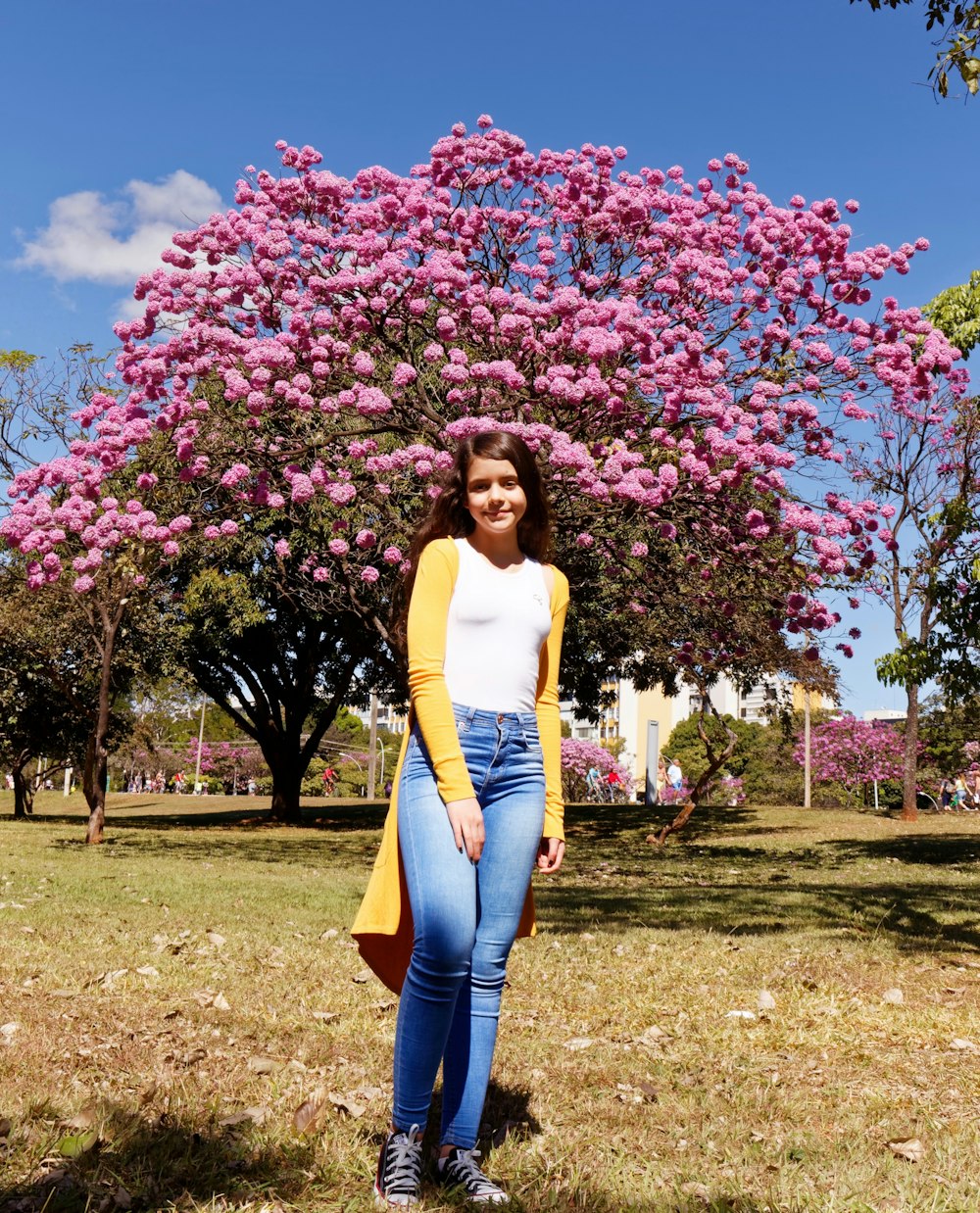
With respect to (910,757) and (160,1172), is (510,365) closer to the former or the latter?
(160,1172)

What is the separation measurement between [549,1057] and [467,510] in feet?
7.69

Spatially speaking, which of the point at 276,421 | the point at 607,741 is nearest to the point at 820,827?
the point at 276,421

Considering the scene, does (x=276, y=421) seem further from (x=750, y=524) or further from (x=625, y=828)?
(x=625, y=828)

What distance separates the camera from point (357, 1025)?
484cm

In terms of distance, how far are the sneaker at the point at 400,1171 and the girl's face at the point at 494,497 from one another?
1.71m

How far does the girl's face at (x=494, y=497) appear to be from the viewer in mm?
3299

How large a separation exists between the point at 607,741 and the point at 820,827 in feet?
213

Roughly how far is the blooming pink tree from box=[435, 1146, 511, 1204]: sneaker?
27.1 ft

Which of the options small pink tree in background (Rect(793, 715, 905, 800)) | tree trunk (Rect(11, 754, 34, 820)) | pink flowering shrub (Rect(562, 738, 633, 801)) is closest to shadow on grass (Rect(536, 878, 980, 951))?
tree trunk (Rect(11, 754, 34, 820))

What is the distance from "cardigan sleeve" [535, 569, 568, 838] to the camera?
127 inches

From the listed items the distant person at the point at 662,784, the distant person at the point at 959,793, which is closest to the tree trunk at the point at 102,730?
Answer: the distant person at the point at 662,784

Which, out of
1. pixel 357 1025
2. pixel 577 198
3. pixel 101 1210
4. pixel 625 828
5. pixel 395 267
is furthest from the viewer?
pixel 625 828

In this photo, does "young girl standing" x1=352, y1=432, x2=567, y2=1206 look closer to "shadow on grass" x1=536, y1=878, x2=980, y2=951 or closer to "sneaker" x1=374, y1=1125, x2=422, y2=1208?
"sneaker" x1=374, y1=1125, x2=422, y2=1208

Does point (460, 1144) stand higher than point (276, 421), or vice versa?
point (276, 421)
